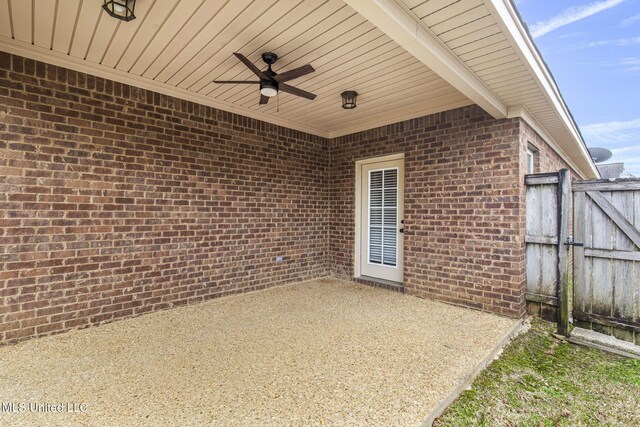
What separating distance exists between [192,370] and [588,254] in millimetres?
3992

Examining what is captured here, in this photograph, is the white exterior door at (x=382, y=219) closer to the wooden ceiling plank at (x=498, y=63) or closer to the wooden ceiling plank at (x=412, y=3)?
the wooden ceiling plank at (x=498, y=63)

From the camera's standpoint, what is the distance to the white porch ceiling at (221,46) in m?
2.22

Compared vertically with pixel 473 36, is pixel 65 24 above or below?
above

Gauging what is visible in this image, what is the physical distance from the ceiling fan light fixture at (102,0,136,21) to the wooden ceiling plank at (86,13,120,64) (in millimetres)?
275

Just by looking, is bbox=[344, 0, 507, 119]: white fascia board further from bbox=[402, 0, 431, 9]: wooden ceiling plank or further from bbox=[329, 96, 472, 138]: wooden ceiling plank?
bbox=[329, 96, 472, 138]: wooden ceiling plank

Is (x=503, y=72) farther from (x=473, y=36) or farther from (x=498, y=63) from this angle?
(x=473, y=36)

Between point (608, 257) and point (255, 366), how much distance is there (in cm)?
362

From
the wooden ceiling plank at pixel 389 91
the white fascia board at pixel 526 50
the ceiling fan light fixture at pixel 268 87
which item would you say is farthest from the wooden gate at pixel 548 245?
the ceiling fan light fixture at pixel 268 87

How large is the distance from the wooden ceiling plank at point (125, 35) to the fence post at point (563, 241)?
422cm

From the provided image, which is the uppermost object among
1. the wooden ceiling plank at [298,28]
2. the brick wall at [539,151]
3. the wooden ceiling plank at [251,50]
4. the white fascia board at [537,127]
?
the wooden ceiling plank at [251,50]

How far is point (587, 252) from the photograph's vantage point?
311 centimetres

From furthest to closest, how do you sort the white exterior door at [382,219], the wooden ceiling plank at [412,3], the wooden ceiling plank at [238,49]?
the white exterior door at [382,219]
the wooden ceiling plank at [238,49]
the wooden ceiling plank at [412,3]

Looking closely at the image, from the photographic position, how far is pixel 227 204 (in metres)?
4.11

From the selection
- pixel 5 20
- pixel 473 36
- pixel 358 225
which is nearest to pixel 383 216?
pixel 358 225
